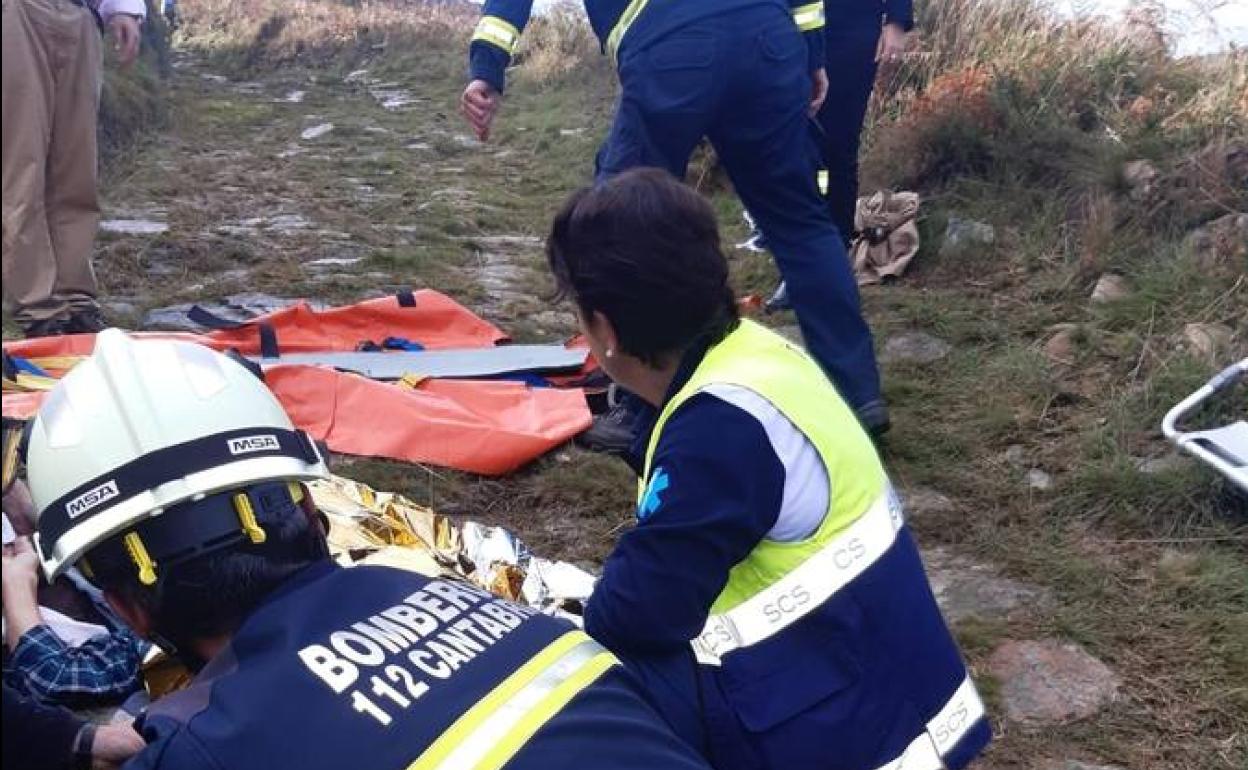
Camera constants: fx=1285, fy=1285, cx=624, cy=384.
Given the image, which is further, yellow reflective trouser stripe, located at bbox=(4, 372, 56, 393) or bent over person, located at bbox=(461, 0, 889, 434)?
yellow reflective trouser stripe, located at bbox=(4, 372, 56, 393)

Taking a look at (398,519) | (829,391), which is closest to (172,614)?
(829,391)

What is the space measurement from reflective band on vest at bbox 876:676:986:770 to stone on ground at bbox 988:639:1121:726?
0.76 metres

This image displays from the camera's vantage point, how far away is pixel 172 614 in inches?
60.9

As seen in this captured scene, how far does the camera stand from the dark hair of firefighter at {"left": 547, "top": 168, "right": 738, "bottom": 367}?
2023mm

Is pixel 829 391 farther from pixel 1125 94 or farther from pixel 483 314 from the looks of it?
pixel 1125 94

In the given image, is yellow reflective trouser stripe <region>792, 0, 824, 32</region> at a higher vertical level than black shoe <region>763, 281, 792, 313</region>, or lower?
higher

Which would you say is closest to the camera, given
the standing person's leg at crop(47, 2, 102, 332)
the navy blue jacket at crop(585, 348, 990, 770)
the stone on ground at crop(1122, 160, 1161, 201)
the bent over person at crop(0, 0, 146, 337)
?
the navy blue jacket at crop(585, 348, 990, 770)

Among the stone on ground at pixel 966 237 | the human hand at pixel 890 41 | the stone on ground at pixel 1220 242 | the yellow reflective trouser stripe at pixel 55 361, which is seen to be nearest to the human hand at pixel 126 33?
the yellow reflective trouser stripe at pixel 55 361

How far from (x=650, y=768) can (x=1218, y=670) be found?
6.24ft

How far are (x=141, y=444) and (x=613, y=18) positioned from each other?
7.80 feet

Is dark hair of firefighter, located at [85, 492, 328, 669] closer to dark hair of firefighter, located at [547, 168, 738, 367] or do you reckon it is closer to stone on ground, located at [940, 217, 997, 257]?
dark hair of firefighter, located at [547, 168, 738, 367]

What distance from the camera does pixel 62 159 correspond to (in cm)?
451

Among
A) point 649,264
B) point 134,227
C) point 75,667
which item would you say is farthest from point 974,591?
point 134,227

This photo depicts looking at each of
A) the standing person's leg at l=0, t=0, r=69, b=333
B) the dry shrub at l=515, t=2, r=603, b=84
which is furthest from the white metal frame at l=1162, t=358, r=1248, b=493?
the dry shrub at l=515, t=2, r=603, b=84
